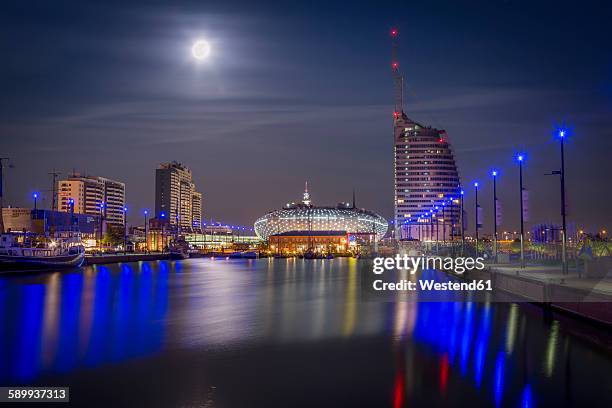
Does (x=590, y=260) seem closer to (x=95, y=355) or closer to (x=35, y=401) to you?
(x=95, y=355)

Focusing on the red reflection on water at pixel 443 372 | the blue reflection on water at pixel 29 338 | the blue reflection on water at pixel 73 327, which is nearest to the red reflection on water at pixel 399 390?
the red reflection on water at pixel 443 372

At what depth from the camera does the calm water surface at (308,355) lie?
18172 mm

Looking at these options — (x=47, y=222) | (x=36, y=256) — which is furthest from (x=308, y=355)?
(x=47, y=222)

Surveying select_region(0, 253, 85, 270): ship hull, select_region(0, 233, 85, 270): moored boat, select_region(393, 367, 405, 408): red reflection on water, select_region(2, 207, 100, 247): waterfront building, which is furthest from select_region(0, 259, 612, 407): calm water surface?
select_region(2, 207, 100, 247): waterfront building

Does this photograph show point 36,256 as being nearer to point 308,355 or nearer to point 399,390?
point 308,355

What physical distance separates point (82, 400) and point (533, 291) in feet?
86.1

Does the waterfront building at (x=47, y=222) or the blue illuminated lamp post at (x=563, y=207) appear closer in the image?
the blue illuminated lamp post at (x=563, y=207)

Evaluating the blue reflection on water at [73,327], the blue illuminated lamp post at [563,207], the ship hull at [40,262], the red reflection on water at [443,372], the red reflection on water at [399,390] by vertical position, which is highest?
the blue illuminated lamp post at [563,207]

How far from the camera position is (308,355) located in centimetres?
2452

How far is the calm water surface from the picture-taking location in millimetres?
18172

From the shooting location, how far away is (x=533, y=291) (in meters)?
35.9

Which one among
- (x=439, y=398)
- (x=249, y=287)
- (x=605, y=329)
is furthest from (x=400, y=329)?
(x=249, y=287)

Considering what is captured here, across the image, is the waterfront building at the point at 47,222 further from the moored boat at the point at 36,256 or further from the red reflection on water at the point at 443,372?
the red reflection on water at the point at 443,372

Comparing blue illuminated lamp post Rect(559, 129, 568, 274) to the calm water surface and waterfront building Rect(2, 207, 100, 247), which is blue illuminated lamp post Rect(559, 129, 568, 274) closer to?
the calm water surface
